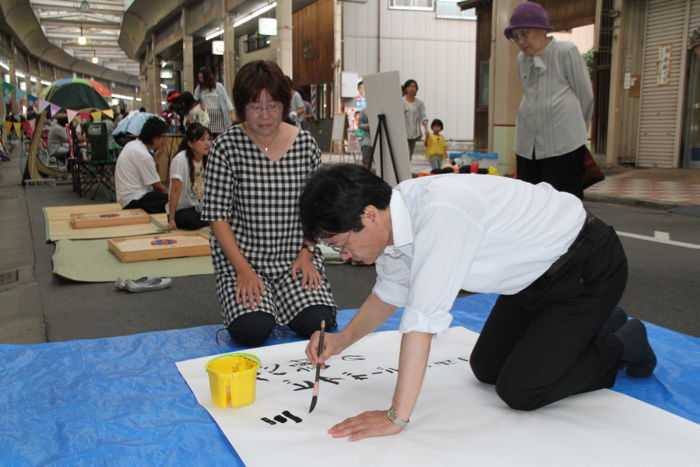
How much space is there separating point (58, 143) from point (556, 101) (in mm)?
9275

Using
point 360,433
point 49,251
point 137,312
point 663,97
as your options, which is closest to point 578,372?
point 360,433

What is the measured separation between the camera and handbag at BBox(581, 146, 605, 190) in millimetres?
3217

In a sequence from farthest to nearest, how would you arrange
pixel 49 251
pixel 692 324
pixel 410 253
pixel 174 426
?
1. pixel 49 251
2. pixel 692 324
3. pixel 174 426
4. pixel 410 253

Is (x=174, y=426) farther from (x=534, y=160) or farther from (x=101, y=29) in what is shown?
(x=101, y=29)

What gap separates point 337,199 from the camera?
55.9 inches

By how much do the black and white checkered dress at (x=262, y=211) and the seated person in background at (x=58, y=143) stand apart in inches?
335

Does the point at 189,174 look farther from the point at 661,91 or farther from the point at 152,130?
the point at 661,91

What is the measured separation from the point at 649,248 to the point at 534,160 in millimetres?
1641

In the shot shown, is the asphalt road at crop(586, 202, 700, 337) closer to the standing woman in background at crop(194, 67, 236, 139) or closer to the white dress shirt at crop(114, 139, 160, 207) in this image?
the white dress shirt at crop(114, 139, 160, 207)

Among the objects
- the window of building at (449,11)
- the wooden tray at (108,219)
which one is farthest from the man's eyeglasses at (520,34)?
the window of building at (449,11)

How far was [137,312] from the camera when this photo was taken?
3.18 meters

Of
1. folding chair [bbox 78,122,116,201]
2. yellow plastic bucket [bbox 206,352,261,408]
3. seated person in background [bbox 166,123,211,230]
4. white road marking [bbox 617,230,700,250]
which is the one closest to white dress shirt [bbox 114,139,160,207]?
seated person in background [bbox 166,123,211,230]

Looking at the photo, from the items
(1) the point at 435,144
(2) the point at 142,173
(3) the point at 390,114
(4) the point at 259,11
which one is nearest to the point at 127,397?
(3) the point at 390,114

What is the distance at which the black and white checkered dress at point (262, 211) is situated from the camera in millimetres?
2598
